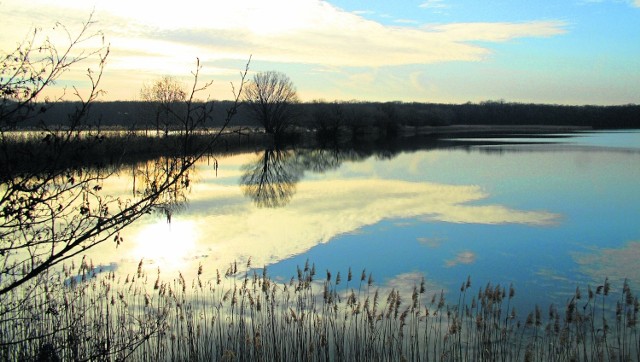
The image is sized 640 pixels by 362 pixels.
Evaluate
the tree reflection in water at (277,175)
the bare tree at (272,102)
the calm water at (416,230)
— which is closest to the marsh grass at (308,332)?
the calm water at (416,230)

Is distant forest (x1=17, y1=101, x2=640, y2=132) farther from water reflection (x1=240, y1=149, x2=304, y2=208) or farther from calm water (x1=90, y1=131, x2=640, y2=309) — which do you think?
calm water (x1=90, y1=131, x2=640, y2=309)

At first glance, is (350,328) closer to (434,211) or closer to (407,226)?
(407,226)

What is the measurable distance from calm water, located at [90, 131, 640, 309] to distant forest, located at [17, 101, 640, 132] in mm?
35109

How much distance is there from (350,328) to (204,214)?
8.39 meters

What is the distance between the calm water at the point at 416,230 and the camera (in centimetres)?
802

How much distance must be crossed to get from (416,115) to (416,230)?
230ft

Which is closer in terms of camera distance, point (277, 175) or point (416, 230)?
point (416, 230)

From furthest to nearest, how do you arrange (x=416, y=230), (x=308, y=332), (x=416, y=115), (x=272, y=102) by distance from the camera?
(x=416, y=115) < (x=272, y=102) < (x=416, y=230) < (x=308, y=332)

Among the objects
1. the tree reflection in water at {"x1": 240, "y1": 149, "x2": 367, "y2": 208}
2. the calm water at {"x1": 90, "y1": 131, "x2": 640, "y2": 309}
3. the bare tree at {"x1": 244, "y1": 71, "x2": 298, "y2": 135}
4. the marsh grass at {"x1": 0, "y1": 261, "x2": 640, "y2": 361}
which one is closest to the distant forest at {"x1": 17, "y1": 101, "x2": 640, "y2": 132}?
the bare tree at {"x1": 244, "y1": 71, "x2": 298, "y2": 135}

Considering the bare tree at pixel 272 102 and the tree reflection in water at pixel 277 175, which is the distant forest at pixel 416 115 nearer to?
the bare tree at pixel 272 102

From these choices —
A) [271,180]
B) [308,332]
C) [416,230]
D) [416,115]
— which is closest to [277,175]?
[271,180]

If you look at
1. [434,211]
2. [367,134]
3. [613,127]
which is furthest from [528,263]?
[613,127]

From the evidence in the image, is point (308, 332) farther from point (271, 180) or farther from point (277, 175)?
point (277, 175)

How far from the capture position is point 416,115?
79375 millimetres
